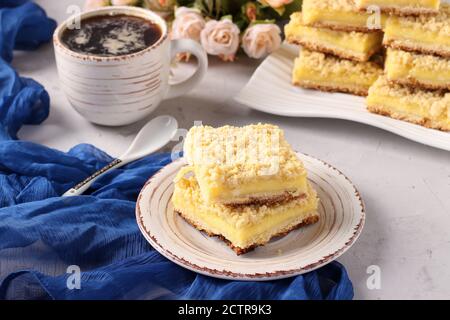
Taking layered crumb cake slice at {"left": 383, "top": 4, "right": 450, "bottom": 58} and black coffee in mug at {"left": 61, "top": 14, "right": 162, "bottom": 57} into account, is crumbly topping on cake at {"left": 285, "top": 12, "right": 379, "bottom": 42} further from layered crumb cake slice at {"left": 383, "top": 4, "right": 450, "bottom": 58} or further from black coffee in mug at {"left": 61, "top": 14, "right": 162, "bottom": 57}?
black coffee in mug at {"left": 61, "top": 14, "right": 162, "bottom": 57}

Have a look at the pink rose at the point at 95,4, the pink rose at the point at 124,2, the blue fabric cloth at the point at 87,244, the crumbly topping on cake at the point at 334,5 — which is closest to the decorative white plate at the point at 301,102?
the crumbly topping on cake at the point at 334,5

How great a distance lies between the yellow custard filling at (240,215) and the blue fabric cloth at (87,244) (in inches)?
4.3

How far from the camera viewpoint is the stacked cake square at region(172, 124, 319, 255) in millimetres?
1598

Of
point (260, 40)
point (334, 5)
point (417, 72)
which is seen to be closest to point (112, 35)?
point (260, 40)

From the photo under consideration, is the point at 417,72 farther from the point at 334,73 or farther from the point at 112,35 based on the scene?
the point at 112,35

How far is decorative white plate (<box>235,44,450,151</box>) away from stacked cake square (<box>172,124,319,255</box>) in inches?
16.3

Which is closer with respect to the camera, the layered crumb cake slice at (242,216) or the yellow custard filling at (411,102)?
the layered crumb cake slice at (242,216)

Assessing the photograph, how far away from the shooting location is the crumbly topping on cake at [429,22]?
6.72 ft

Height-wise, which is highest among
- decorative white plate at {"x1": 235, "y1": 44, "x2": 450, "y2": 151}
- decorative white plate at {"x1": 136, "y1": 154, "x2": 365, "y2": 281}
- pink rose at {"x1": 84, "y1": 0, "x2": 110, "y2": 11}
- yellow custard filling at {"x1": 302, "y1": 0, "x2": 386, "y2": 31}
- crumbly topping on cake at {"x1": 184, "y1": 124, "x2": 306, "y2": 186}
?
yellow custard filling at {"x1": 302, "y1": 0, "x2": 386, "y2": 31}

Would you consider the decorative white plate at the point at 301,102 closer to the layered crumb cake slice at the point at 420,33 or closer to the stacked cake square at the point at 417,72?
the stacked cake square at the point at 417,72

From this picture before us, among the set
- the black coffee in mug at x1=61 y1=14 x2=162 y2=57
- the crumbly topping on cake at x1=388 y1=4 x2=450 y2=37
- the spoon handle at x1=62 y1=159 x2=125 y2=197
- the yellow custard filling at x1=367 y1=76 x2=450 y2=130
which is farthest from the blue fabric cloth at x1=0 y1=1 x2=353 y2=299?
the crumbly topping on cake at x1=388 y1=4 x2=450 y2=37

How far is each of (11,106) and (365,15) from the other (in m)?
1.03

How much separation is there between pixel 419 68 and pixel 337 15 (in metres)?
0.29
